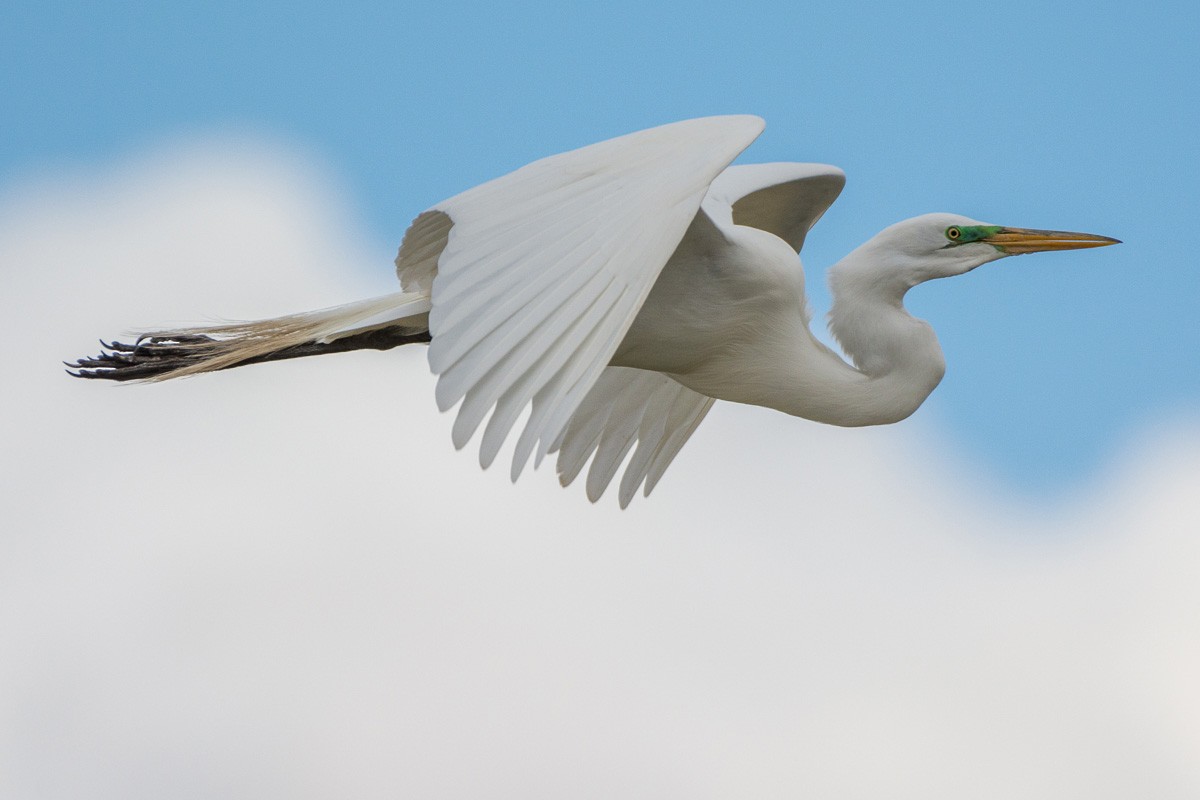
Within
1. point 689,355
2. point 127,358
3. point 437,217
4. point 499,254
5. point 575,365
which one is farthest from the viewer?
point 127,358

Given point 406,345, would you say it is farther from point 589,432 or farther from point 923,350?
point 923,350

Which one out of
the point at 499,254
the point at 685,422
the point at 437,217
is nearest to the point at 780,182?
the point at 685,422

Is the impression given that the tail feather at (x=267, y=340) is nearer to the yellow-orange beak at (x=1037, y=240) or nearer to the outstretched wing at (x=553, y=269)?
the outstretched wing at (x=553, y=269)

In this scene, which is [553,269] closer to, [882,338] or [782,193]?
[882,338]

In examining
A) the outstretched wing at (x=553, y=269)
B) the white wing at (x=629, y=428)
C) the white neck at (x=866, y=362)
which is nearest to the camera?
the outstretched wing at (x=553, y=269)

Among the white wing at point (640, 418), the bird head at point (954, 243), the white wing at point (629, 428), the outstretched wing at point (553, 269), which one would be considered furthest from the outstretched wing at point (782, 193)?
the outstretched wing at point (553, 269)

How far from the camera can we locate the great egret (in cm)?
414

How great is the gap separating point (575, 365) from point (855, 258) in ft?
5.73

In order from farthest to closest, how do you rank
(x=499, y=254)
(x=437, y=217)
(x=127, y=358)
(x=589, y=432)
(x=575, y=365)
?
(x=589, y=432) → (x=127, y=358) → (x=437, y=217) → (x=499, y=254) → (x=575, y=365)

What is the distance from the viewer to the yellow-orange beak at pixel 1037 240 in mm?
5734

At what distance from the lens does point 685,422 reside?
21.1 ft

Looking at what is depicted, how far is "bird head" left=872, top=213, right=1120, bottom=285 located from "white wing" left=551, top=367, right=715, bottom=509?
1.05 meters

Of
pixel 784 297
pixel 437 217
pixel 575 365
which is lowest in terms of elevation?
pixel 575 365

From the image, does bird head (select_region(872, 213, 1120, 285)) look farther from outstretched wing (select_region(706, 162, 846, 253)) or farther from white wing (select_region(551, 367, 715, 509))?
white wing (select_region(551, 367, 715, 509))
